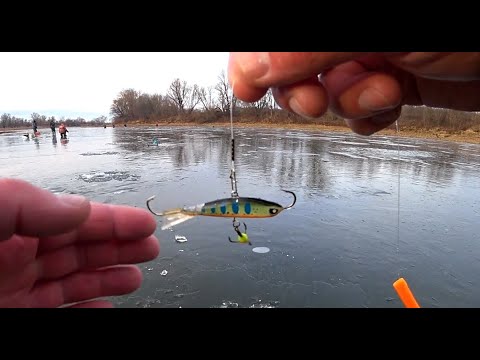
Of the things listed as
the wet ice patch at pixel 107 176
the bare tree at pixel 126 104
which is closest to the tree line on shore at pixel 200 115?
the bare tree at pixel 126 104

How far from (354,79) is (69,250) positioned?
1792 mm

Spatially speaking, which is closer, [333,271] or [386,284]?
[386,284]

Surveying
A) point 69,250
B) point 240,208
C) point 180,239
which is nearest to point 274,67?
point 240,208

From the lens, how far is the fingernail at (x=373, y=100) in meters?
1.34

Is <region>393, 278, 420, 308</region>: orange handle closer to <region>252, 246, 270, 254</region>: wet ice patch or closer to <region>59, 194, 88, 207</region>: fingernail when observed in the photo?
<region>59, 194, 88, 207</region>: fingernail

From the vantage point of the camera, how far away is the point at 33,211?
127 cm

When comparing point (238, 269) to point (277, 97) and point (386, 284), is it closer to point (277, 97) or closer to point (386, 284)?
point (386, 284)

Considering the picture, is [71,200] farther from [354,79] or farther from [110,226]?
[354,79]

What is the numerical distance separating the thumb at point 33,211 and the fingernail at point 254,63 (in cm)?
97

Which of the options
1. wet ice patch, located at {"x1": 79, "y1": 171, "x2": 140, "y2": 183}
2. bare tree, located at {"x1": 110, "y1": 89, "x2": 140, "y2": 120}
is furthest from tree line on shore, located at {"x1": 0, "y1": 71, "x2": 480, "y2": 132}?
wet ice patch, located at {"x1": 79, "y1": 171, "x2": 140, "y2": 183}

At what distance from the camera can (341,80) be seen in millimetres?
1416
